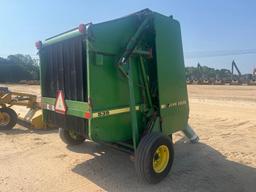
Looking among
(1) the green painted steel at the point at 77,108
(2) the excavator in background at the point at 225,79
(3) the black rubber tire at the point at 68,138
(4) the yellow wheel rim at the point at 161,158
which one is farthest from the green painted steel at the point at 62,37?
(2) the excavator in background at the point at 225,79

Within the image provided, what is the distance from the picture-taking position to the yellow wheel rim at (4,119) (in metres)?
8.63

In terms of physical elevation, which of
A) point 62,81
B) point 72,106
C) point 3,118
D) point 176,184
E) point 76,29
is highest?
point 76,29

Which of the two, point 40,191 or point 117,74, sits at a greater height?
point 117,74

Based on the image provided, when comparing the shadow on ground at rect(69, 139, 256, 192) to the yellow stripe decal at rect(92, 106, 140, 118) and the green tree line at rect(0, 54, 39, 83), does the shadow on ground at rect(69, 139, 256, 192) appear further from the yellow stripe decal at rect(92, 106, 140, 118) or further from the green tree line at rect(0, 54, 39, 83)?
the green tree line at rect(0, 54, 39, 83)

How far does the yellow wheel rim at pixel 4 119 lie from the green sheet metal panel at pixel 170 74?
5298mm

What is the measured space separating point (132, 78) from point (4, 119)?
5.37 metres

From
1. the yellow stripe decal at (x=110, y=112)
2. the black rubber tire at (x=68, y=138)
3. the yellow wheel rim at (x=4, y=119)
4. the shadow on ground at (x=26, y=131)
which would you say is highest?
the yellow stripe decal at (x=110, y=112)

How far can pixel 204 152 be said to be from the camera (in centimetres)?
620

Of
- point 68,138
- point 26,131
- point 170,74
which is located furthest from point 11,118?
point 170,74

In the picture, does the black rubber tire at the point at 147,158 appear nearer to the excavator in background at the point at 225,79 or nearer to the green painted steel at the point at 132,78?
the green painted steel at the point at 132,78

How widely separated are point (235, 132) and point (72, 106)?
196 inches

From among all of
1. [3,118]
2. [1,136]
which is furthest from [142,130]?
[3,118]

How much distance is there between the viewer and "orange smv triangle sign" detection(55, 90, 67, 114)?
5.03 meters

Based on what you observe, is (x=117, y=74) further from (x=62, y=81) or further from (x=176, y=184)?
(x=176, y=184)
